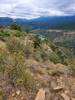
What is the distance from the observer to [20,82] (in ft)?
20.4

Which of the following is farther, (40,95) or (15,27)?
(15,27)

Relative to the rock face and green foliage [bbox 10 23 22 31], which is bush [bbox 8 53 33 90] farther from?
green foliage [bbox 10 23 22 31]

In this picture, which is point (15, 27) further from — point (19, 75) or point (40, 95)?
point (40, 95)

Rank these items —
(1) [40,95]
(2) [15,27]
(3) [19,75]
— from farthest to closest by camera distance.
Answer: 1. (2) [15,27]
2. (3) [19,75]
3. (1) [40,95]

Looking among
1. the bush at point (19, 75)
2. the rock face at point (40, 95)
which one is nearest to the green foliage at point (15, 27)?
the bush at point (19, 75)

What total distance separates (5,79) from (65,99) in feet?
4.57

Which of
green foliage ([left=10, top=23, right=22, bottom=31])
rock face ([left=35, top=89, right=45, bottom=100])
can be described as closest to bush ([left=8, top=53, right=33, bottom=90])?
rock face ([left=35, top=89, right=45, bottom=100])

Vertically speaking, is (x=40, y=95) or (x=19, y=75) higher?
(x=19, y=75)

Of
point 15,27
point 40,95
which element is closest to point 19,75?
point 40,95

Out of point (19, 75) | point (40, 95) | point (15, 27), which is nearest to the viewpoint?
point (40, 95)

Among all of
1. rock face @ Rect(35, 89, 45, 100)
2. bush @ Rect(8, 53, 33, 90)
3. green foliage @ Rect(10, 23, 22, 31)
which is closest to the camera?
rock face @ Rect(35, 89, 45, 100)

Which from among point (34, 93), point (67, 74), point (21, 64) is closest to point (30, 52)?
point (67, 74)

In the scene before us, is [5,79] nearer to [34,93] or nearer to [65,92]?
[34,93]

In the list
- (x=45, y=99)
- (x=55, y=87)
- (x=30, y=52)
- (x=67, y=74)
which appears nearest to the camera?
(x=45, y=99)
